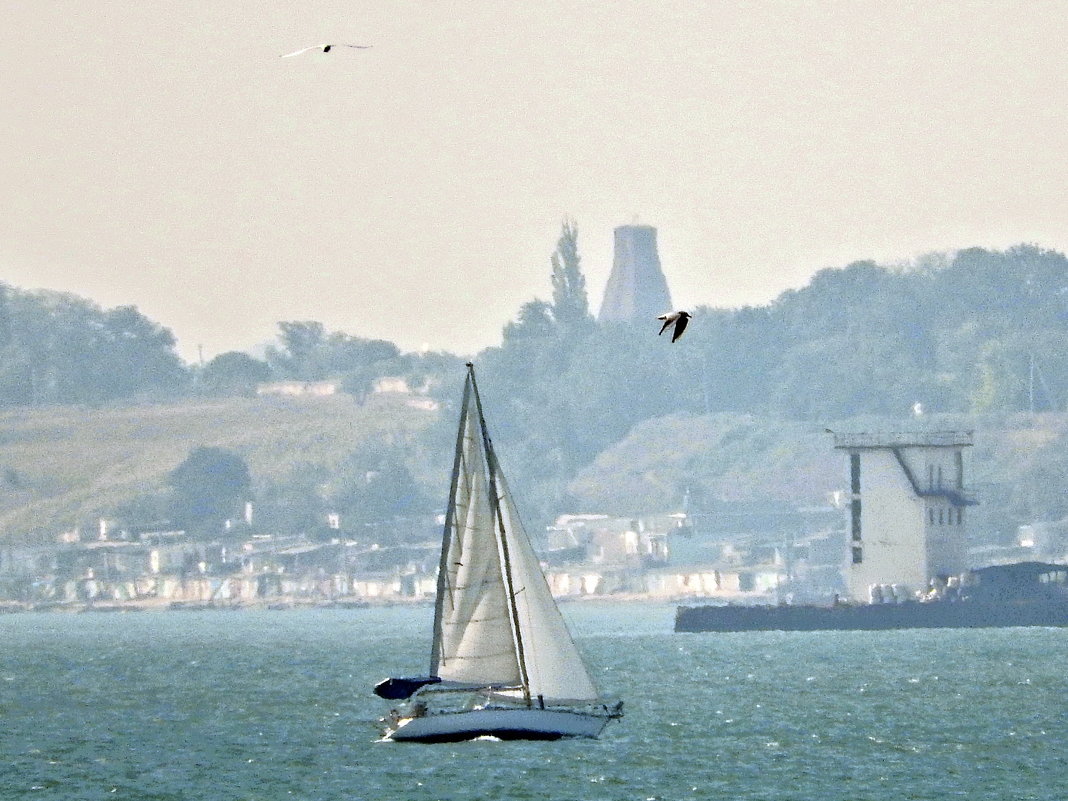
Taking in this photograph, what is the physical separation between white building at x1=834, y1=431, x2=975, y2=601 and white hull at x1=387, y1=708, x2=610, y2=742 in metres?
85.4

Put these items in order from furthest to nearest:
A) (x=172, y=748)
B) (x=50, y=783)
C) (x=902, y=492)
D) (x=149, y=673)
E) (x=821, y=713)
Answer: (x=902, y=492)
(x=149, y=673)
(x=821, y=713)
(x=172, y=748)
(x=50, y=783)

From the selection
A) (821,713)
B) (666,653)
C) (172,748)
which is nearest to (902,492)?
(666,653)

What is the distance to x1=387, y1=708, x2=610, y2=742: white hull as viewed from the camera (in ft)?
294

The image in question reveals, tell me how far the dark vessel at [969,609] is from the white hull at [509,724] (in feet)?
270

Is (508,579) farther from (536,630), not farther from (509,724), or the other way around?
(509,724)

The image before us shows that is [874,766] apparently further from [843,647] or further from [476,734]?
[843,647]

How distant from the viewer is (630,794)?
269 ft

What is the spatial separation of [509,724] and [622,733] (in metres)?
10.2

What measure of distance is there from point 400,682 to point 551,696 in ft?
→ 13.8

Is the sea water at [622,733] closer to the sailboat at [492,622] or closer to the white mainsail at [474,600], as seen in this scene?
the sailboat at [492,622]

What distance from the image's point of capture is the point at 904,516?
17612 centimetres

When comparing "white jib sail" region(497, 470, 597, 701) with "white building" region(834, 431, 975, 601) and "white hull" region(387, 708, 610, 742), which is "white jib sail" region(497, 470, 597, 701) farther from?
"white building" region(834, 431, 975, 601)

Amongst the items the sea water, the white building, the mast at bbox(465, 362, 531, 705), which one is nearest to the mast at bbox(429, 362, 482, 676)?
the mast at bbox(465, 362, 531, 705)

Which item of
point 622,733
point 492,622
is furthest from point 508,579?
point 622,733
